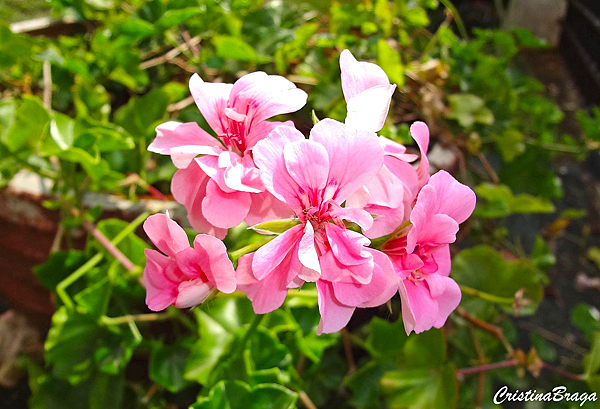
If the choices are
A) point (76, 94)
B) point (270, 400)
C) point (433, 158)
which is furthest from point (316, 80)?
point (270, 400)

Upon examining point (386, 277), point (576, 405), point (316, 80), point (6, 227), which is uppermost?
point (386, 277)

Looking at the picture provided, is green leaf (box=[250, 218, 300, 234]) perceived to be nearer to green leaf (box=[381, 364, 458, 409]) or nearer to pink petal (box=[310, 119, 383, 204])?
pink petal (box=[310, 119, 383, 204])

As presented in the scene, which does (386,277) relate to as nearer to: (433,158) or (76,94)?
(433,158)

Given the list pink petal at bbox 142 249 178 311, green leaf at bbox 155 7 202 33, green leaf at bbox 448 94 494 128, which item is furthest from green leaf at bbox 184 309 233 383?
green leaf at bbox 448 94 494 128

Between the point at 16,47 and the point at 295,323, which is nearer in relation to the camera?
the point at 295,323

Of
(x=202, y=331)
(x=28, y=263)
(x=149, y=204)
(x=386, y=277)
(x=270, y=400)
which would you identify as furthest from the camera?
(x=28, y=263)

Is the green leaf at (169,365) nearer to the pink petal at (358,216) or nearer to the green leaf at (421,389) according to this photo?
the green leaf at (421,389)

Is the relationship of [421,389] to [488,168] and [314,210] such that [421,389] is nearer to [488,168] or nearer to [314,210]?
[314,210]
